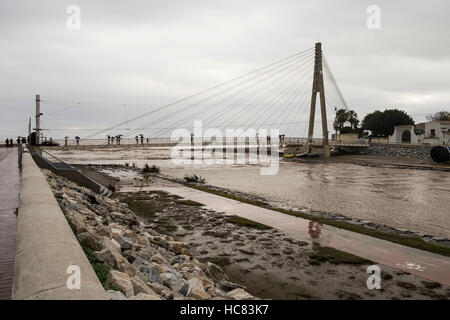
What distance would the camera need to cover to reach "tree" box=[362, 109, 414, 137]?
248 ft

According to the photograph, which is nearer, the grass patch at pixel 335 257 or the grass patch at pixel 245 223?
the grass patch at pixel 335 257

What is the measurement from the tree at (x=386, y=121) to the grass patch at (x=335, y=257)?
79.1 metres

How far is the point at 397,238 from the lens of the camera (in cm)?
853

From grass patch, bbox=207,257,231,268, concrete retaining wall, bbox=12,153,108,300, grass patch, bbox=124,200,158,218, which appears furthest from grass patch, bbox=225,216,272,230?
concrete retaining wall, bbox=12,153,108,300

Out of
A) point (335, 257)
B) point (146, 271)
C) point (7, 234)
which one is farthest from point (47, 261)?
point (335, 257)

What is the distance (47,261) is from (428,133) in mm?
64803

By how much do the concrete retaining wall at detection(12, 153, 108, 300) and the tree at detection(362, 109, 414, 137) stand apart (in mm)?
83614

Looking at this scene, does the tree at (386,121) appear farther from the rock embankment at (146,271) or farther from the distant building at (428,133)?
the rock embankment at (146,271)

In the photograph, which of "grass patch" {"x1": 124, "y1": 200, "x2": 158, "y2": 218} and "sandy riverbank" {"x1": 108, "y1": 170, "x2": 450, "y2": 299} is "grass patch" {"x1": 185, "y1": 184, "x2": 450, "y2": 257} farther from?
"grass patch" {"x1": 124, "y1": 200, "x2": 158, "y2": 218}

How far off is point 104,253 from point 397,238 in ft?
25.2

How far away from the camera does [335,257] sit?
6727mm

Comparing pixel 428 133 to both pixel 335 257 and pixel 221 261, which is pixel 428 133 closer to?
pixel 335 257

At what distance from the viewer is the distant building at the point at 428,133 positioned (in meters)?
51.8

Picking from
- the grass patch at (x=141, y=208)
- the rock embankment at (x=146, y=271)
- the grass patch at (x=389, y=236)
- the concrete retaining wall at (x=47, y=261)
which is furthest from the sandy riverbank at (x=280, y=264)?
the concrete retaining wall at (x=47, y=261)
